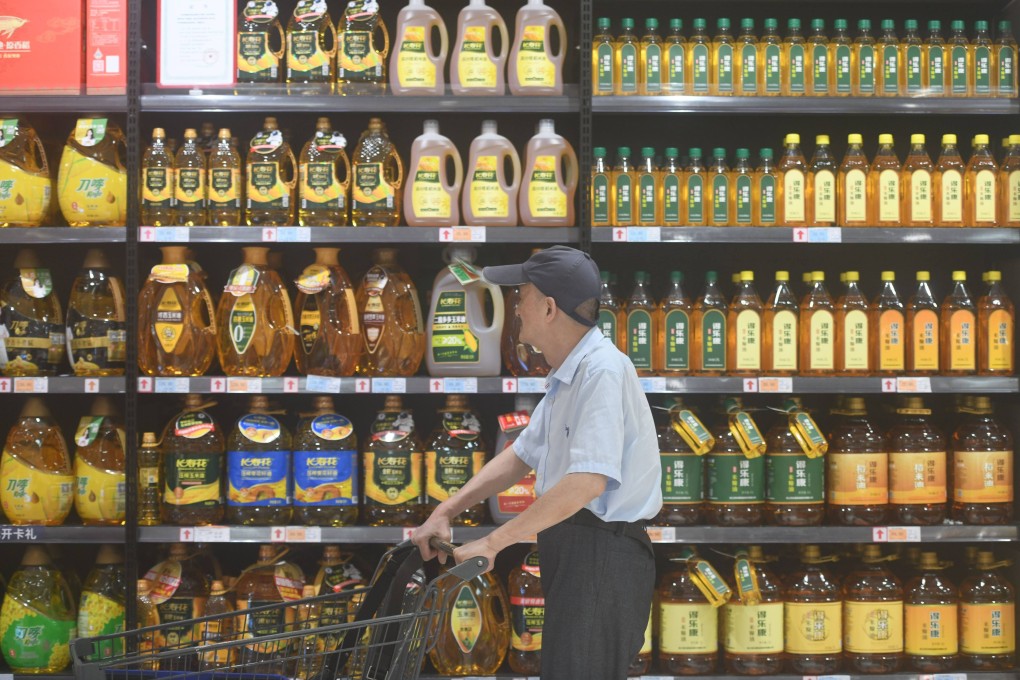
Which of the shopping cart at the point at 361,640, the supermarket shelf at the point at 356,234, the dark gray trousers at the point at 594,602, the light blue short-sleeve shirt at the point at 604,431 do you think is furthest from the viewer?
the supermarket shelf at the point at 356,234

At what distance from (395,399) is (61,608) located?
1297mm

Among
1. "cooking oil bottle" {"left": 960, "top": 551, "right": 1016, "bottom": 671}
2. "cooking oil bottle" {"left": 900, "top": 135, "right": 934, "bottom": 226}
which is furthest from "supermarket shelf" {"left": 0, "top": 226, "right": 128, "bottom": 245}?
"cooking oil bottle" {"left": 960, "top": 551, "right": 1016, "bottom": 671}

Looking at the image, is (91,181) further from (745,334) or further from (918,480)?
(918,480)

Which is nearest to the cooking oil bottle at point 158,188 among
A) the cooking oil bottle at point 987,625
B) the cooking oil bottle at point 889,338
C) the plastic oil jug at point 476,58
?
the plastic oil jug at point 476,58

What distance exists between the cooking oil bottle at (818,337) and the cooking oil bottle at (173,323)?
6.49 ft

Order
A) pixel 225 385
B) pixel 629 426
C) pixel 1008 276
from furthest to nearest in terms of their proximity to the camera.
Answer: pixel 1008 276
pixel 225 385
pixel 629 426

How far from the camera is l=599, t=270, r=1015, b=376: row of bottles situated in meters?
3.31

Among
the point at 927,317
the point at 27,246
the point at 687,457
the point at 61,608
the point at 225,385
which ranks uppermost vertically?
the point at 27,246

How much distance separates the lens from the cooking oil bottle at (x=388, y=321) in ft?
11.0

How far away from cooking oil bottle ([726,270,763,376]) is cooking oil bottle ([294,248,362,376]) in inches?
49.1

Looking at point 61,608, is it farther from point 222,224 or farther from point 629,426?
point 629,426

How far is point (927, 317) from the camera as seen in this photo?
335 cm

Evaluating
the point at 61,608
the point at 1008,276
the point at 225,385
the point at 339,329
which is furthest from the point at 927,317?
the point at 61,608

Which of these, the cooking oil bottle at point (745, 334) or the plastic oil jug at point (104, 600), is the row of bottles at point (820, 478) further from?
the plastic oil jug at point (104, 600)
